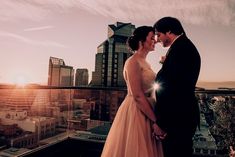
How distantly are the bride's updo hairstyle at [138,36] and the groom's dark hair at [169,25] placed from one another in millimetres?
356

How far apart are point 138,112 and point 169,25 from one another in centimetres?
88

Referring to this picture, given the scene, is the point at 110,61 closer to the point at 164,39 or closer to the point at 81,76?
the point at 81,76

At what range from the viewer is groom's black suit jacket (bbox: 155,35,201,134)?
2172 millimetres

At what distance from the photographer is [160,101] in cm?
224

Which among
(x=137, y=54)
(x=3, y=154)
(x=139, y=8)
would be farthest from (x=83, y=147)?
(x=139, y=8)

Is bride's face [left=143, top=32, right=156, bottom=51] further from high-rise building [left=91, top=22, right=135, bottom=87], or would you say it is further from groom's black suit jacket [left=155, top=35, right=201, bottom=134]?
high-rise building [left=91, top=22, right=135, bottom=87]

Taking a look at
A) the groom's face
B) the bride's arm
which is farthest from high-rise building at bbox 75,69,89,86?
the groom's face

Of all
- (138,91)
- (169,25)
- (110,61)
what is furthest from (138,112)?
(110,61)

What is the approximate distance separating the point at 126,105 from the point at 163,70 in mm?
695

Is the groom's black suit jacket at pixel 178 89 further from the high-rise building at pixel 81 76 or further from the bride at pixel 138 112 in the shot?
the high-rise building at pixel 81 76

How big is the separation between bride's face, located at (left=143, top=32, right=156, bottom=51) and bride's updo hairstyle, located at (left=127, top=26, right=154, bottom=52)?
1.2 inches

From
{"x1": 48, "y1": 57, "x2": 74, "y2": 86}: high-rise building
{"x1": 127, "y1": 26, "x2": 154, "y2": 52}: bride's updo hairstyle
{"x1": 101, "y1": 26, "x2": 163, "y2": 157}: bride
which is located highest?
{"x1": 48, "y1": 57, "x2": 74, "y2": 86}: high-rise building

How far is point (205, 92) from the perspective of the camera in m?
4.15

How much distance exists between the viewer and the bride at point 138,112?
2539 mm
